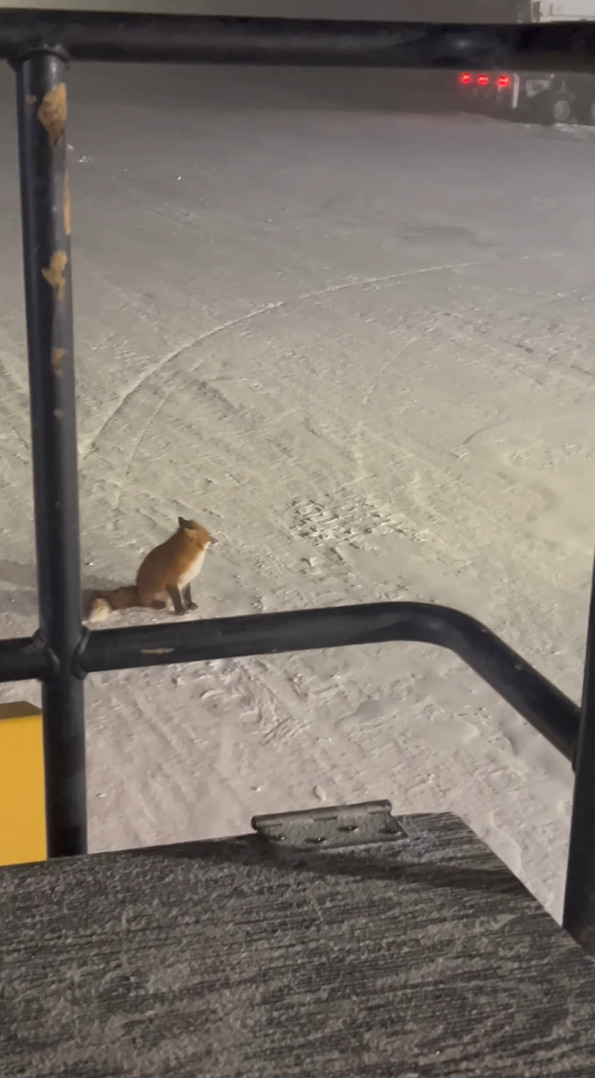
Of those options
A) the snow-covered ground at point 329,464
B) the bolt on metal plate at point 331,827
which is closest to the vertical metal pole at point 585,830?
the bolt on metal plate at point 331,827

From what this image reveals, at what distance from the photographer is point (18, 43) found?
2.24ft

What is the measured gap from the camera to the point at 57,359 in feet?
2.49

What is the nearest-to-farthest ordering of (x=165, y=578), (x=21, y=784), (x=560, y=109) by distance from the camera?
1. (x=21, y=784)
2. (x=165, y=578)
3. (x=560, y=109)

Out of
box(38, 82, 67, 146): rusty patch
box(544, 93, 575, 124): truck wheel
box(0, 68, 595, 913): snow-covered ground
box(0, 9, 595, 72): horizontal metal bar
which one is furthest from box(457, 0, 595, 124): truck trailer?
box(38, 82, 67, 146): rusty patch

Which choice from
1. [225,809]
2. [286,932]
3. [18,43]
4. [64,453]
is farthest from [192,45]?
[225,809]

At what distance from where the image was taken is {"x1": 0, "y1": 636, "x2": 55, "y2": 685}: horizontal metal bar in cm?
80

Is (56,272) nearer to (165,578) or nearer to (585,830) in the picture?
(585,830)

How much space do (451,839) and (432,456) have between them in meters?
2.49

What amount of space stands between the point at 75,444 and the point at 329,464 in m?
2.44

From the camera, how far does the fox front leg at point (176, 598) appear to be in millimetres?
2383

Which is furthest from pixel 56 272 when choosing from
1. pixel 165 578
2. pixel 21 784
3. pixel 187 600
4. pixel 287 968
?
pixel 187 600

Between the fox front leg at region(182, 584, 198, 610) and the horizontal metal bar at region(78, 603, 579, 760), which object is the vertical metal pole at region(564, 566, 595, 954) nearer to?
the horizontal metal bar at region(78, 603, 579, 760)

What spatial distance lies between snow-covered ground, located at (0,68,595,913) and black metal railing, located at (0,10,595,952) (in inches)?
39.1

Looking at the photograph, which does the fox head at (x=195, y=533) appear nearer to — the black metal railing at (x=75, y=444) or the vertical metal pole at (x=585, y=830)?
the black metal railing at (x=75, y=444)
